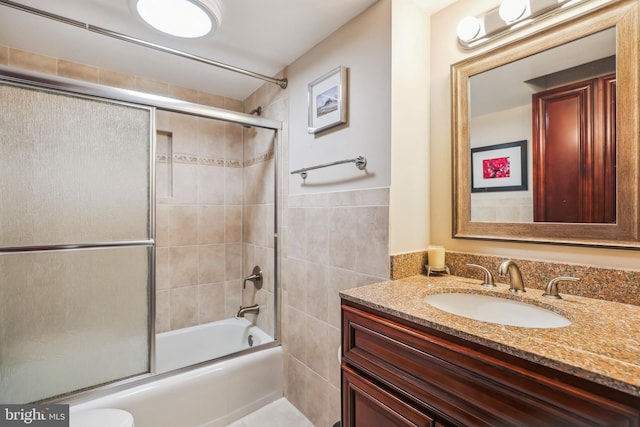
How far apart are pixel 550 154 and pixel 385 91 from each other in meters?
0.72

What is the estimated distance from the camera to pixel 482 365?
2.33 ft

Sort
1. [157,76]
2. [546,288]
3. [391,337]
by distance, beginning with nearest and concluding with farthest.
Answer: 1. [391,337]
2. [546,288]
3. [157,76]

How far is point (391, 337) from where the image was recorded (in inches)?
36.4

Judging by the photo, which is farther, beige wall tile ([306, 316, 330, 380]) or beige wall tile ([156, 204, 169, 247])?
beige wall tile ([156, 204, 169, 247])

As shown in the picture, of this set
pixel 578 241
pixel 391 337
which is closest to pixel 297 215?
pixel 391 337

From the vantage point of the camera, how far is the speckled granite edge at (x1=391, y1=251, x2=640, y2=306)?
0.94 metres

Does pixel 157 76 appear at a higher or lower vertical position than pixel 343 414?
higher

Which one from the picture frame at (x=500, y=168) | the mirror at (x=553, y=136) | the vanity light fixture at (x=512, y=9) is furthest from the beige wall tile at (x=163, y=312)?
the vanity light fixture at (x=512, y=9)

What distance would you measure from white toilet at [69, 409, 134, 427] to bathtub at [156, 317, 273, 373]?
0.92m

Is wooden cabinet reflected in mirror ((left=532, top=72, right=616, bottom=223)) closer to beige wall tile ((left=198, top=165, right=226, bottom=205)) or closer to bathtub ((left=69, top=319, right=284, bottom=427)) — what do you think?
bathtub ((left=69, top=319, right=284, bottom=427))

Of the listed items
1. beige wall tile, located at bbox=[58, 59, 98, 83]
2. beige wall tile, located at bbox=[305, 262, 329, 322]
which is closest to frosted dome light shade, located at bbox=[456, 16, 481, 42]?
beige wall tile, located at bbox=[305, 262, 329, 322]

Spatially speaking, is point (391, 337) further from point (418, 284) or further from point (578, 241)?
point (578, 241)

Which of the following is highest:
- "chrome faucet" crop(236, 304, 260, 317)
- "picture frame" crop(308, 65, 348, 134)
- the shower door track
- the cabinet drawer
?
"picture frame" crop(308, 65, 348, 134)

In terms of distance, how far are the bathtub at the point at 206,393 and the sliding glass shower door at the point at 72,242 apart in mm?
124
